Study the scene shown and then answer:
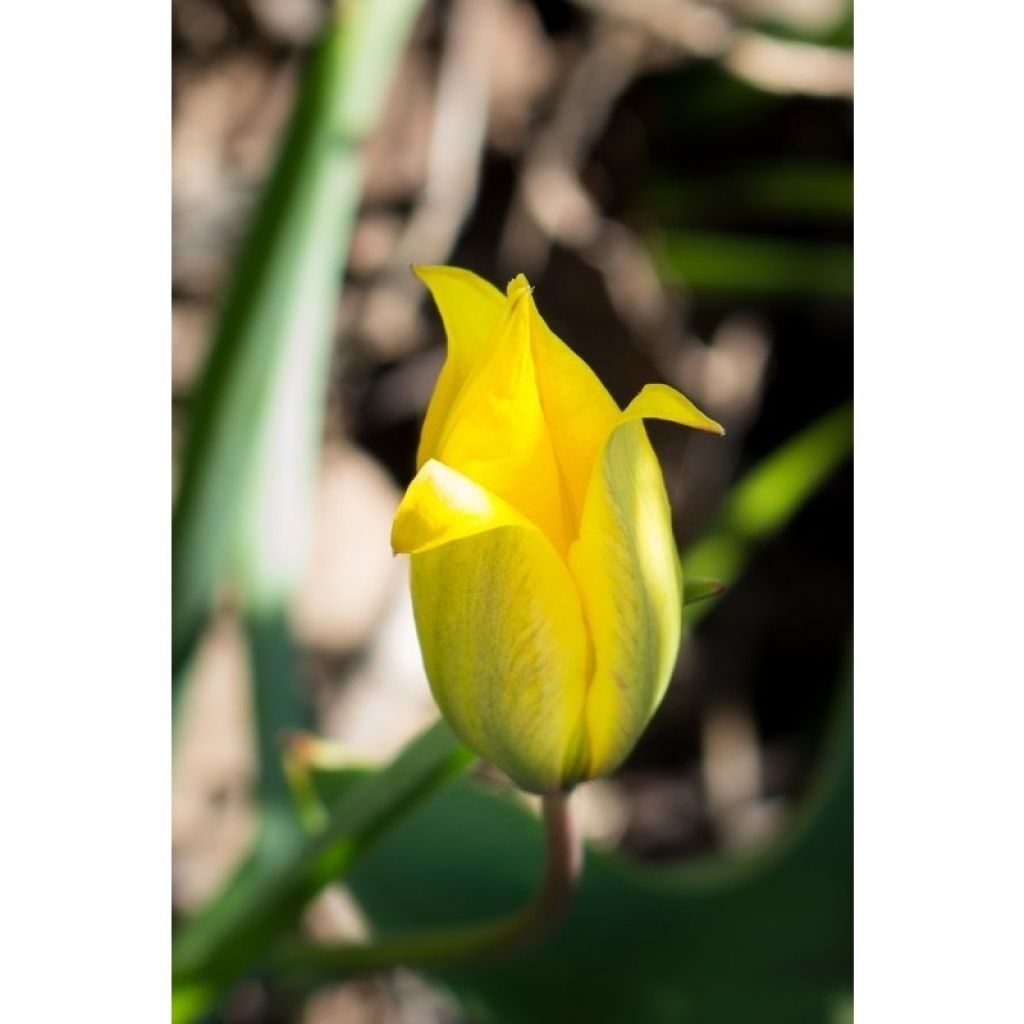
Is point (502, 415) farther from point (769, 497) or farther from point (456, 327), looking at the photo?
point (769, 497)

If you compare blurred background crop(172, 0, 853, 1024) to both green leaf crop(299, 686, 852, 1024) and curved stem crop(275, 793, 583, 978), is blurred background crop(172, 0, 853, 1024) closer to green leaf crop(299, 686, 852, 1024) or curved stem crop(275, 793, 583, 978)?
green leaf crop(299, 686, 852, 1024)

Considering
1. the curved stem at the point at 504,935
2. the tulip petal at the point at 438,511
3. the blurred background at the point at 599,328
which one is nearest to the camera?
the tulip petal at the point at 438,511

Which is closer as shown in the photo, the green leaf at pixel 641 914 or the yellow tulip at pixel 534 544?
the yellow tulip at pixel 534 544

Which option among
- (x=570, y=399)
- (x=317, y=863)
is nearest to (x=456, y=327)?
(x=570, y=399)
